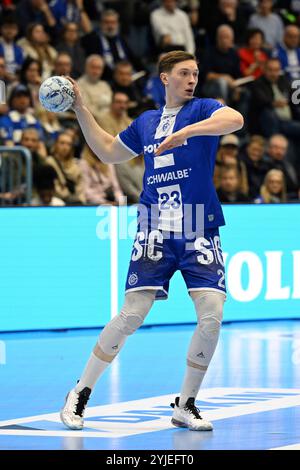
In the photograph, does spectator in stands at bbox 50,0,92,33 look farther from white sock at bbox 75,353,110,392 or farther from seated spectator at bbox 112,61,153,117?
white sock at bbox 75,353,110,392

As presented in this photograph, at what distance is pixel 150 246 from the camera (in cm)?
800

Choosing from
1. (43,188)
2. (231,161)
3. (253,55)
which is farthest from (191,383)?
(253,55)

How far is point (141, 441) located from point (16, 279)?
593 cm

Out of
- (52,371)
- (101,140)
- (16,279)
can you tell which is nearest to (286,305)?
(16,279)

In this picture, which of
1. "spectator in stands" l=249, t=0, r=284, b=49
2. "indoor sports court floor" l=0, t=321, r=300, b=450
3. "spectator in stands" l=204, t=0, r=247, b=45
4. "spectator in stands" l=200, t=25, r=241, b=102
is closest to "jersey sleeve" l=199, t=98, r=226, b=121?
"indoor sports court floor" l=0, t=321, r=300, b=450

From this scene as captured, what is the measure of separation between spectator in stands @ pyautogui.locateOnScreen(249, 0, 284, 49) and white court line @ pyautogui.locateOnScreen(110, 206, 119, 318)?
25.1 feet

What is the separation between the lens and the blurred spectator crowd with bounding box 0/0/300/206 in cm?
1534

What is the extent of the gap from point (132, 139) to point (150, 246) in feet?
2.74

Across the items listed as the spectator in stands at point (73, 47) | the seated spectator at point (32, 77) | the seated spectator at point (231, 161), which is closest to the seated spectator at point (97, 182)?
the seated spectator at point (32, 77)

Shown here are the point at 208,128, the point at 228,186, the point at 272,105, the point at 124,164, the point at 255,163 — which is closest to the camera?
the point at 208,128

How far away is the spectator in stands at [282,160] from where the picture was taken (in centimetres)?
1756

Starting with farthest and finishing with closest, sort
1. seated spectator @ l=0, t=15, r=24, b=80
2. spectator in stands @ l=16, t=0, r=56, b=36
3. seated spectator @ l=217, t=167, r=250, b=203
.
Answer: spectator in stands @ l=16, t=0, r=56, b=36, seated spectator @ l=0, t=15, r=24, b=80, seated spectator @ l=217, t=167, r=250, b=203

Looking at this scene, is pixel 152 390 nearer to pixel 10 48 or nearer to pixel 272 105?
pixel 10 48

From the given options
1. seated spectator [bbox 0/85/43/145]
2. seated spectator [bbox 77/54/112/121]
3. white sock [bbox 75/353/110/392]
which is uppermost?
seated spectator [bbox 77/54/112/121]
